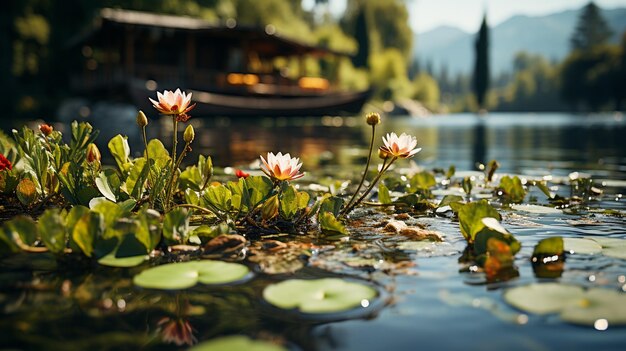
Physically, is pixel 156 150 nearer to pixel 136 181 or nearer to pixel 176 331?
pixel 136 181

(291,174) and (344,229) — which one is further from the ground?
(291,174)

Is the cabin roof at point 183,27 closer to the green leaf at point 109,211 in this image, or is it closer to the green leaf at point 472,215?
the green leaf at point 109,211

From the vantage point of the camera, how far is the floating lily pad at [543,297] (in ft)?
4.88

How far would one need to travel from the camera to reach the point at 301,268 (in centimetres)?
193

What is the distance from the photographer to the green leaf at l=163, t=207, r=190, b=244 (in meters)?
2.07

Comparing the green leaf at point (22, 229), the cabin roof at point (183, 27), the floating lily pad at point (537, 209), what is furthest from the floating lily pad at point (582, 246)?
the cabin roof at point (183, 27)

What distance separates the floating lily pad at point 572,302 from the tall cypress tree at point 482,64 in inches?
2059

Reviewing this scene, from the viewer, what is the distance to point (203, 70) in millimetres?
20875

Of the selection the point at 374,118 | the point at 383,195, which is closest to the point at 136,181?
the point at 374,118

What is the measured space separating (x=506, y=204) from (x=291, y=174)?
1648mm

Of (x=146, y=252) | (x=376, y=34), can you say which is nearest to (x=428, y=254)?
(x=146, y=252)

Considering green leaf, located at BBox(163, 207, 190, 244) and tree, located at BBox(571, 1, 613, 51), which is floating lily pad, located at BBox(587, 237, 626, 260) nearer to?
green leaf, located at BBox(163, 207, 190, 244)

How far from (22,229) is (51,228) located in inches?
6.2

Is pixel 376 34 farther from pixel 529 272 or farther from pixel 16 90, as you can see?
pixel 529 272
